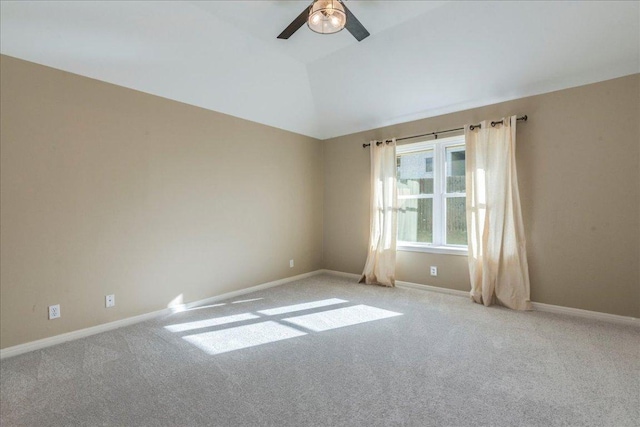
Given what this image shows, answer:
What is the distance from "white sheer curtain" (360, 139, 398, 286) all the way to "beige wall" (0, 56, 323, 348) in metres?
1.56

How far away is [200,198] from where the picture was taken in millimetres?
3666

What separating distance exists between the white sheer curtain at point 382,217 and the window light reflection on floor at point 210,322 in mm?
2090

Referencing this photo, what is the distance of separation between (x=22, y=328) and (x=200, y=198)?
196 centimetres

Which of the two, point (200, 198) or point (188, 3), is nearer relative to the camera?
point (188, 3)

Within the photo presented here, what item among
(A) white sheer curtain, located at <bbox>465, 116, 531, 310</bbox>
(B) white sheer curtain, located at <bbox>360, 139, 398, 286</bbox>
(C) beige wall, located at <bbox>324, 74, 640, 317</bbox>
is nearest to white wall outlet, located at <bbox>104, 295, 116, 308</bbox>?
(B) white sheer curtain, located at <bbox>360, 139, 398, 286</bbox>

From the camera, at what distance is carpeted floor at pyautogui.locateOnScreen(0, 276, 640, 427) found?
1.64 m

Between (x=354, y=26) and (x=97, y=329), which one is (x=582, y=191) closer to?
(x=354, y=26)

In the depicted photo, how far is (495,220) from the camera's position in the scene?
11.6 ft

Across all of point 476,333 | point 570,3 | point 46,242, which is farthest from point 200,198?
point 570,3

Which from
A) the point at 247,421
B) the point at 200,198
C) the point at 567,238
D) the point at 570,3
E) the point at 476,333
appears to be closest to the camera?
the point at 247,421

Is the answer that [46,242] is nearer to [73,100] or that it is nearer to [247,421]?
[73,100]

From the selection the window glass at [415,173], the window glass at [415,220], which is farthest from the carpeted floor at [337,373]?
the window glass at [415,173]

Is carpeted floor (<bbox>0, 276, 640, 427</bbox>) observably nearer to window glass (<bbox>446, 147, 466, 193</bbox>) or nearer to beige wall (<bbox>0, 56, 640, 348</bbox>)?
beige wall (<bbox>0, 56, 640, 348</bbox>)

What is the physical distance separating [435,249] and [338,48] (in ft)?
9.75
